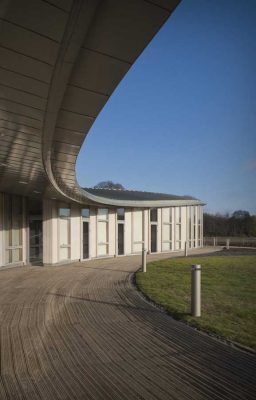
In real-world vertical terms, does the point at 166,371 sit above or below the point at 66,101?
below

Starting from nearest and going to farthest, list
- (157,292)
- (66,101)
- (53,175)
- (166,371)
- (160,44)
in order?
(166,371) < (66,101) < (160,44) < (157,292) < (53,175)

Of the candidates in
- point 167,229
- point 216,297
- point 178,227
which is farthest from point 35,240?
point 216,297

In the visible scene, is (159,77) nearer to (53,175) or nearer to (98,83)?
(98,83)

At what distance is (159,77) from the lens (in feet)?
22.9

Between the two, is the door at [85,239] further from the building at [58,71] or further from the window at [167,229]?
the window at [167,229]

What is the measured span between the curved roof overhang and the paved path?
3.22 metres

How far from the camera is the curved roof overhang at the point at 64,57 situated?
9.11 feet

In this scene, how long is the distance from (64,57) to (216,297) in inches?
258

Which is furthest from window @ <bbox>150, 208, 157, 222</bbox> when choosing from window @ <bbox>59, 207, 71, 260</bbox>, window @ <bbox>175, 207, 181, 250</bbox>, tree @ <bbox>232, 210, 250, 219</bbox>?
tree @ <bbox>232, 210, 250, 219</bbox>

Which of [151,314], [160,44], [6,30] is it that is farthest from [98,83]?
[151,314]

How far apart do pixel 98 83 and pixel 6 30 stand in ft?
3.74

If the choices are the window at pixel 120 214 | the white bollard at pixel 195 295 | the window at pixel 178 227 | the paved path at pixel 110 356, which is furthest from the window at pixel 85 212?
the white bollard at pixel 195 295

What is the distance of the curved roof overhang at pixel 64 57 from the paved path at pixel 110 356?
3.22 m

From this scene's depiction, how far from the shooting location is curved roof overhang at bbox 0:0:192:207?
9.11ft
